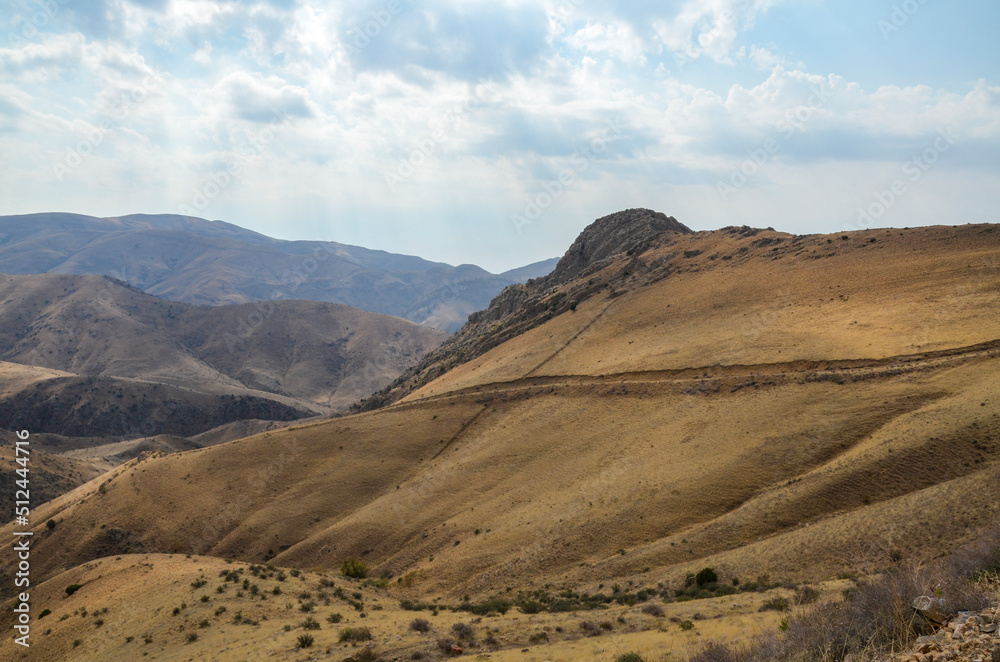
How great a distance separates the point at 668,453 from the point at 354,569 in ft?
75.0

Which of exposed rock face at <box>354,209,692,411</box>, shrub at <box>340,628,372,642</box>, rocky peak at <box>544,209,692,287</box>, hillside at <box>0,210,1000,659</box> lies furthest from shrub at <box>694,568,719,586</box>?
rocky peak at <box>544,209,692,287</box>

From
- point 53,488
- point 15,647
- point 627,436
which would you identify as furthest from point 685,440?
point 53,488

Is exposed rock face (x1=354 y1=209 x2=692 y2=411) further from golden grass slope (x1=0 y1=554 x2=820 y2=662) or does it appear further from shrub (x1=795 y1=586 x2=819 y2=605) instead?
shrub (x1=795 y1=586 x2=819 y2=605)

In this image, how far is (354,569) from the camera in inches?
1542

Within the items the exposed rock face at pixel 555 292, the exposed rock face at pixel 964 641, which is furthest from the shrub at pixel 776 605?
the exposed rock face at pixel 555 292

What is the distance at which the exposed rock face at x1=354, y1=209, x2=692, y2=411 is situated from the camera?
281 feet

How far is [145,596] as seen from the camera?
2953 centimetres

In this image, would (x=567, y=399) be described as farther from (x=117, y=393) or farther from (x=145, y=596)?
(x=117, y=393)

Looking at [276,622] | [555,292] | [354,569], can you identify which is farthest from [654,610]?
[555,292]

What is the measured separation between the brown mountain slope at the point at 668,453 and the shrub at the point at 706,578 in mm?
1630

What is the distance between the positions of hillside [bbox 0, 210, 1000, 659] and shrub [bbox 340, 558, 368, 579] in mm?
1476

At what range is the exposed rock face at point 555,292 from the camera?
281 feet

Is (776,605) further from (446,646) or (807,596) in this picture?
(446,646)

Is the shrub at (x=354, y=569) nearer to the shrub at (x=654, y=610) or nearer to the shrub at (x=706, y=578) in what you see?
the shrub at (x=654, y=610)
